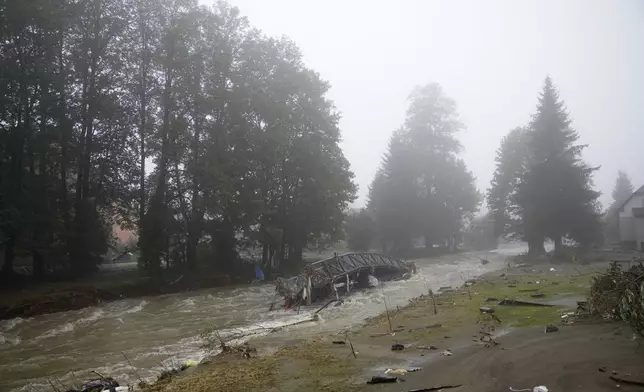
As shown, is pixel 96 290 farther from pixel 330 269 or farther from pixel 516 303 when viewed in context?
pixel 516 303

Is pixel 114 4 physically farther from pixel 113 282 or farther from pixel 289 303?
pixel 289 303

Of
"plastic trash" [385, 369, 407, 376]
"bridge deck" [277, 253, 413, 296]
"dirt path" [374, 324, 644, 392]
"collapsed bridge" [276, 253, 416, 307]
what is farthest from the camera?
"bridge deck" [277, 253, 413, 296]

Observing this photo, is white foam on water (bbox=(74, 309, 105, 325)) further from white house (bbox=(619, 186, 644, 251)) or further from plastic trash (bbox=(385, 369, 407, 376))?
white house (bbox=(619, 186, 644, 251))

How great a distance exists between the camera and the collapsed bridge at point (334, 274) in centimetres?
2164

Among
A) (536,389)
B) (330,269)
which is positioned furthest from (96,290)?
(536,389)

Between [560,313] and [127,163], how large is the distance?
30.1m

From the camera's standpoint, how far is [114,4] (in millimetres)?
29953

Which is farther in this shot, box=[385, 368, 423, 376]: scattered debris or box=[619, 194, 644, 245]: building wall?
box=[619, 194, 644, 245]: building wall

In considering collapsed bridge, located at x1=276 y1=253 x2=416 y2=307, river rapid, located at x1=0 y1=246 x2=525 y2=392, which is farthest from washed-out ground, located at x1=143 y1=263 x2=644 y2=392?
collapsed bridge, located at x1=276 y1=253 x2=416 y2=307

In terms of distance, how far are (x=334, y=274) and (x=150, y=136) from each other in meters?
17.1

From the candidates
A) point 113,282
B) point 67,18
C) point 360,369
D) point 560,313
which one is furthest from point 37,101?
point 560,313

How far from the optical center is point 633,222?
42312 mm

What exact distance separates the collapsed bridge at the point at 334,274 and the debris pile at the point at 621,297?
43.7ft

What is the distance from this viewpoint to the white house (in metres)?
39.3
